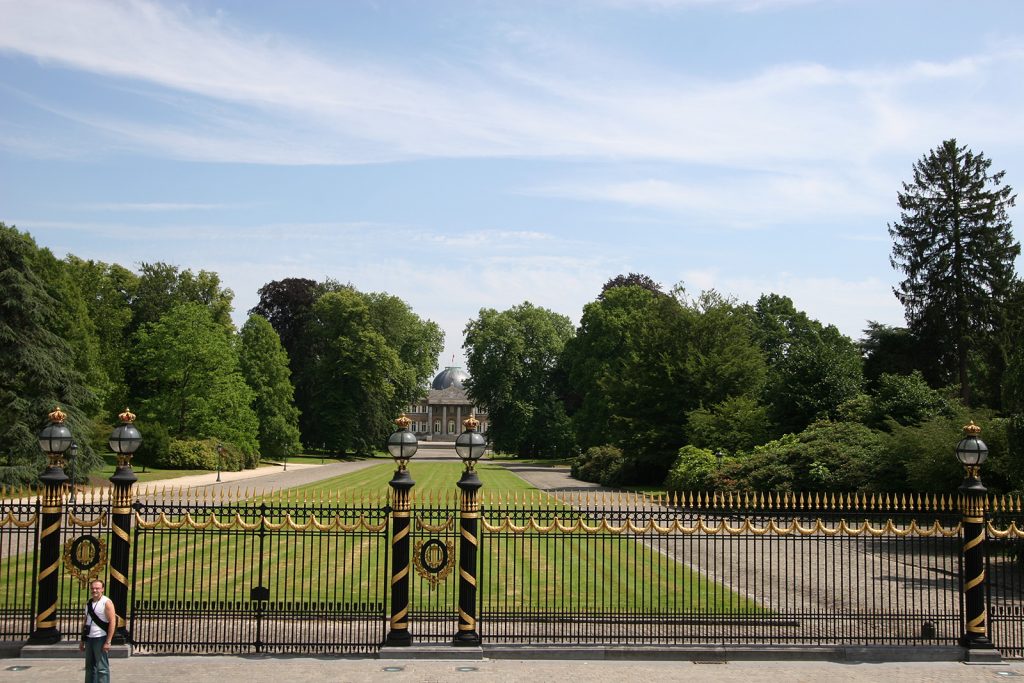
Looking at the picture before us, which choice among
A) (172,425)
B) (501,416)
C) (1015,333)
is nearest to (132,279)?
(172,425)

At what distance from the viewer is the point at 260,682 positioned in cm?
1196

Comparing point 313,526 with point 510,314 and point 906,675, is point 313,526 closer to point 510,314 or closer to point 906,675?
point 906,675

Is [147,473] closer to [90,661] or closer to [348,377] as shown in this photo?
[348,377]

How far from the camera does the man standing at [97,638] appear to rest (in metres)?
10.6

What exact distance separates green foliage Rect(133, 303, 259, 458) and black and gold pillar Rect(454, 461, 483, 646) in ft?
169

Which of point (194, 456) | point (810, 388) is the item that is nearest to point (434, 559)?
point (810, 388)

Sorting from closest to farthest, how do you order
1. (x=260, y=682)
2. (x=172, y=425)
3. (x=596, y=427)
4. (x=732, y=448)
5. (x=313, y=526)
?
1. (x=260, y=682)
2. (x=313, y=526)
3. (x=732, y=448)
4. (x=172, y=425)
5. (x=596, y=427)

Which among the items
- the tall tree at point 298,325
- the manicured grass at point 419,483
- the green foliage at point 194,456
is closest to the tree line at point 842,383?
the manicured grass at point 419,483

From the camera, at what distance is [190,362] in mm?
61938

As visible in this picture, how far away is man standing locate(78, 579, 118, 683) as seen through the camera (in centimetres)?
1055

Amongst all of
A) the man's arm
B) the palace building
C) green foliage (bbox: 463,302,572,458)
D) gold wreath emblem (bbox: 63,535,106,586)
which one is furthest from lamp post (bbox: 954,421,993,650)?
the palace building

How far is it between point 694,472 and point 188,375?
37701mm

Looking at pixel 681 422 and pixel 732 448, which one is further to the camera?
pixel 681 422

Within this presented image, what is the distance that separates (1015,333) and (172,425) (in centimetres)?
5173
